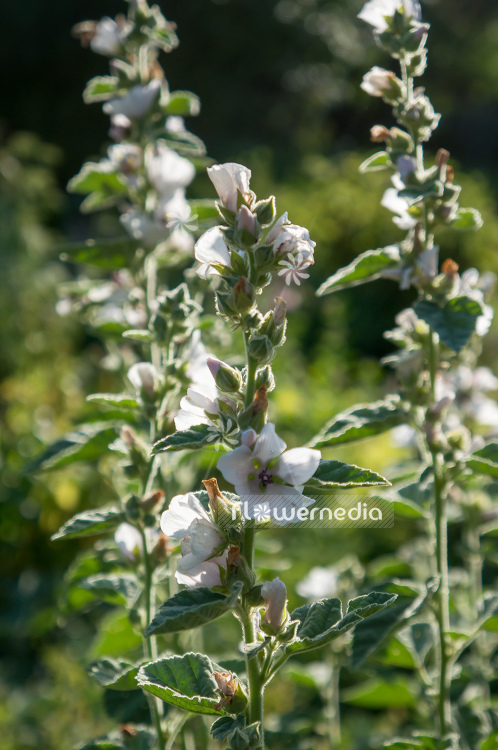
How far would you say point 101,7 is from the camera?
35.5ft

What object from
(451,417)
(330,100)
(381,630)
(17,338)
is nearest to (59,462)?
(381,630)

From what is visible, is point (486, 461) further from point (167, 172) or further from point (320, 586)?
point (167, 172)

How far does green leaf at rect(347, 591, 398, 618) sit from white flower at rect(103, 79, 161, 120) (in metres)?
1.05

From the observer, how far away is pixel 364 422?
107cm

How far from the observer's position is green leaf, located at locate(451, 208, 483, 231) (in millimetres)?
1121

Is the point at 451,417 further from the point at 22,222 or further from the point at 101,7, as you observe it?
the point at 101,7

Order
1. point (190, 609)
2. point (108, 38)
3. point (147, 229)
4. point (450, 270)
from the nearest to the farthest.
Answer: point (190, 609), point (450, 270), point (147, 229), point (108, 38)

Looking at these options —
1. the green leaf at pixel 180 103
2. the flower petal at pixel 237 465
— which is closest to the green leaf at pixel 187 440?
the flower petal at pixel 237 465

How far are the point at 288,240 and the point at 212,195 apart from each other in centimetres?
630


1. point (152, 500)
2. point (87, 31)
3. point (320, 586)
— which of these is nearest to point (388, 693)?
point (320, 586)

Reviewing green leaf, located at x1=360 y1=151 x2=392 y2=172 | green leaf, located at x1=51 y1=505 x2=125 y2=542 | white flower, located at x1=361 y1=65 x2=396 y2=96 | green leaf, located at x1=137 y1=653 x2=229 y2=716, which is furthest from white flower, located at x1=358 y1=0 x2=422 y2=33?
green leaf, located at x1=137 y1=653 x2=229 y2=716

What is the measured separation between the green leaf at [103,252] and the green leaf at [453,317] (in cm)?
60

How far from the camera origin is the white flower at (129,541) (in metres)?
1.08

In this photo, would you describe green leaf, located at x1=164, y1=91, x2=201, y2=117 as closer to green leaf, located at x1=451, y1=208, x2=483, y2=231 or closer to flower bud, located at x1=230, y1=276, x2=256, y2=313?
green leaf, located at x1=451, y1=208, x2=483, y2=231
